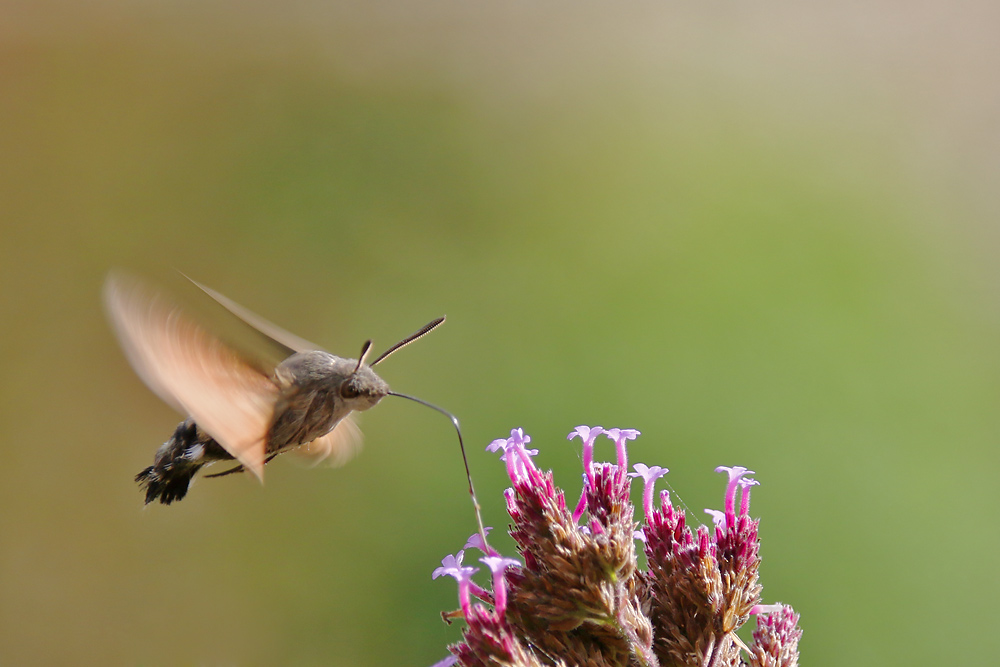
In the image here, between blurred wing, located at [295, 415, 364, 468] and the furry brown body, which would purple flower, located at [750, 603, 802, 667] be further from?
blurred wing, located at [295, 415, 364, 468]

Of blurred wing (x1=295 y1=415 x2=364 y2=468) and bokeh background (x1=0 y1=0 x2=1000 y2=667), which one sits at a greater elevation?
bokeh background (x1=0 y1=0 x2=1000 y2=667)

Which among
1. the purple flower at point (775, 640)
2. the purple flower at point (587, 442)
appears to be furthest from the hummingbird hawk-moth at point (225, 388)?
the purple flower at point (775, 640)

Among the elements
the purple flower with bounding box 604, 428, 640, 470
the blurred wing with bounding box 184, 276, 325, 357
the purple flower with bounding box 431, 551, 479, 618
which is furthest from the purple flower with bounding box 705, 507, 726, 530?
the blurred wing with bounding box 184, 276, 325, 357

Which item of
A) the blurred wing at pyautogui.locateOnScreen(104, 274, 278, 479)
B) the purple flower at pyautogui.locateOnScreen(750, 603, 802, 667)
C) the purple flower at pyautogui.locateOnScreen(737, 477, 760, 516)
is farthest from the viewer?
the purple flower at pyautogui.locateOnScreen(737, 477, 760, 516)

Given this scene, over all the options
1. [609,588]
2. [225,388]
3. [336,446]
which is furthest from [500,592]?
[336,446]

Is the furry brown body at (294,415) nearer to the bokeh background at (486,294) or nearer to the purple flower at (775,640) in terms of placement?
the purple flower at (775,640)

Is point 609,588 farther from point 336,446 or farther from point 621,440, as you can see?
point 336,446
